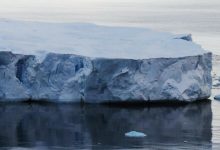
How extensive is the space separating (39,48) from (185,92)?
4.63 metres

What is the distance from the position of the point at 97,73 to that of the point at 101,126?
231cm

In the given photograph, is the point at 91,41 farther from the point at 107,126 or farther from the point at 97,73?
the point at 107,126

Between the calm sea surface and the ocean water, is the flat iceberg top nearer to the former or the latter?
the calm sea surface

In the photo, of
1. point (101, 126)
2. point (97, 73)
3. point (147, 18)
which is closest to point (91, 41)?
point (97, 73)

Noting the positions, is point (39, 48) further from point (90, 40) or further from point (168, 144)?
point (168, 144)

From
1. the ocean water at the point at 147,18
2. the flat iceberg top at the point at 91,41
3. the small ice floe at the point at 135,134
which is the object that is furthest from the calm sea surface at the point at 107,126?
the ocean water at the point at 147,18

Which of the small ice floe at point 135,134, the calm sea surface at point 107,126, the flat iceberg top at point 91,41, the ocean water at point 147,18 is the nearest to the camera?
the calm sea surface at point 107,126

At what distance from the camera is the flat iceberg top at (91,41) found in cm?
2494

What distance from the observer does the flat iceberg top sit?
24.9 m

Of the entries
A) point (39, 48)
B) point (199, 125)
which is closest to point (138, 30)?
point (39, 48)

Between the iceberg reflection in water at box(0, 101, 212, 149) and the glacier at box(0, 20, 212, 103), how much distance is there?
0.36 meters

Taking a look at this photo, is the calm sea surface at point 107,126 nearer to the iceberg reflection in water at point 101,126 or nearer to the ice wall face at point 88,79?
the iceberg reflection in water at point 101,126

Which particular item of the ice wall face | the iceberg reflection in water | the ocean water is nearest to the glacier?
the ice wall face

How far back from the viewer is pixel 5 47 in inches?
970
